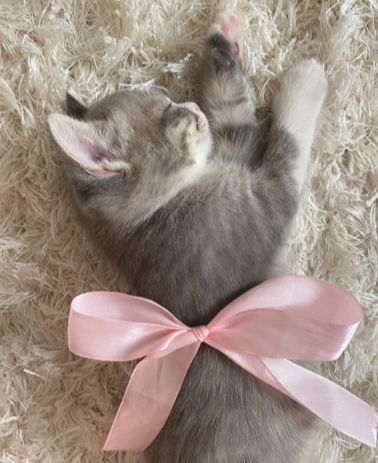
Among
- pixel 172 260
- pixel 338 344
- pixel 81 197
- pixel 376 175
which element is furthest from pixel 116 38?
pixel 338 344

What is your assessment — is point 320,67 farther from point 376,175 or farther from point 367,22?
point 376,175

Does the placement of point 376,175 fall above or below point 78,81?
below

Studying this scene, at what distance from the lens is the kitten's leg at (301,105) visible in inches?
56.2

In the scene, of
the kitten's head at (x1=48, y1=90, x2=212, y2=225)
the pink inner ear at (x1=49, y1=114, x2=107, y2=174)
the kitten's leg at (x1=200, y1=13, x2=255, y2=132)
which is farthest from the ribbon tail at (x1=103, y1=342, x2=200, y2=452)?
the kitten's leg at (x1=200, y1=13, x2=255, y2=132)

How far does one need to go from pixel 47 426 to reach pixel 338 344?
0.75m

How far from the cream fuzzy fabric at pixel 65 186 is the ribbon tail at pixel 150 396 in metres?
0.16

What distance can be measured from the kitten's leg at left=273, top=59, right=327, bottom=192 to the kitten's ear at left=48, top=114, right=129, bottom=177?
406mm

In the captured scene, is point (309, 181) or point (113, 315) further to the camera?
point (309, 181)

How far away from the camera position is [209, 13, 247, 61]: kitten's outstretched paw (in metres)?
1.46

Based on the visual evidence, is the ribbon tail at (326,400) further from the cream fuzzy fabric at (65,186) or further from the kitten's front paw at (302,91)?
the kitten's front paw at (302,91)

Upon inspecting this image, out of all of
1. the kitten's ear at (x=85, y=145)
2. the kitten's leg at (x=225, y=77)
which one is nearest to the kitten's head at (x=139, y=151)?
the kitten's ear at (x=85, y=145)

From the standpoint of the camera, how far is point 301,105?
4.73ft

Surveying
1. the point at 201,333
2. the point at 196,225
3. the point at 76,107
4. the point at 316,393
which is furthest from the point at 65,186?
the point at 316,393

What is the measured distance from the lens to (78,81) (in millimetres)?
1521
